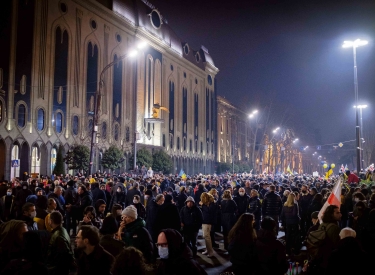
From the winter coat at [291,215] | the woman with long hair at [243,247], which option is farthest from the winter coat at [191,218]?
the woman with long hair at [243,247]

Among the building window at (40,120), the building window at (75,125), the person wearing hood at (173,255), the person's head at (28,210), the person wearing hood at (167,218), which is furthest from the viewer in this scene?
the building window at (75,125)

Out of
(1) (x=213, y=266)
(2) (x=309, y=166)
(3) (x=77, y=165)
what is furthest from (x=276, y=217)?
(2) (x=309, y=166)

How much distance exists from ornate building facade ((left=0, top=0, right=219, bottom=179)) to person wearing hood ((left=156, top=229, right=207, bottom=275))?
58.4 ft

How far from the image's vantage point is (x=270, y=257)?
5754 millimetres

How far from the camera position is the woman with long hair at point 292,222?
1165cm

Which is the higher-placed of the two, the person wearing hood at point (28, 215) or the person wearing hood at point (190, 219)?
the person wearing hood at point (28, 215)

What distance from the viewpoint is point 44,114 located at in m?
36.7

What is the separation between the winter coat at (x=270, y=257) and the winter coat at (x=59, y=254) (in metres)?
2.75

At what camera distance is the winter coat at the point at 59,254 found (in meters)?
5.77

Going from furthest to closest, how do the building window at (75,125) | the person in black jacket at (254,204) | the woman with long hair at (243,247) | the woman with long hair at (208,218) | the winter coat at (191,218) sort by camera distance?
the building window at (75,125) < the person in black jacket at (254,204) < the woman with long hair at (208,218) < the winter coat at (191,218) < the woman with long hair at (243,247)

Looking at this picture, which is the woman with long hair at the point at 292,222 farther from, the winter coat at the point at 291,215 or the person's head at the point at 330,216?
the person's head at the point at 330,216

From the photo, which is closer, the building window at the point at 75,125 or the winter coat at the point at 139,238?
the winter coat at the point at 139,238

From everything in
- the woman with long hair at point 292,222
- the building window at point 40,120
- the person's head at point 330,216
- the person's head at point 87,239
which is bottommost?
the woman with long hair at point 292,222

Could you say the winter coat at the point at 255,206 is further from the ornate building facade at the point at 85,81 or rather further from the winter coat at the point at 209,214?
the ornate building facade at the point at 85,81
